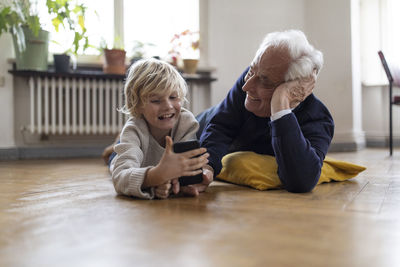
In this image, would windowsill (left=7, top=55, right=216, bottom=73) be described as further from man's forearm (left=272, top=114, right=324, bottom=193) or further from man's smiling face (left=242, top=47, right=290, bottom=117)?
man's forearm (left=272, top=114, right=324, bottom=193)

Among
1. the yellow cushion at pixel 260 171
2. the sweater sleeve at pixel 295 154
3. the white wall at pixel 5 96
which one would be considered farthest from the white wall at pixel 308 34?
the sweater sleeve at pixel 295 154

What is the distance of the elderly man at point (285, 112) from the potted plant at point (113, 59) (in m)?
2.15

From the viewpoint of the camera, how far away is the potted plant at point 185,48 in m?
3.77

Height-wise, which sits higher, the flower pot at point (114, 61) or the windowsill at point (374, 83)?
the flower pot at point (114, 61)

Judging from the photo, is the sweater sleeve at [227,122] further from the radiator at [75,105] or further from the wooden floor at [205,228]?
the radiator at [75,105]

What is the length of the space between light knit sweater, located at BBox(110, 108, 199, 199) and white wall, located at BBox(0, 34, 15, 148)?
7.85ft

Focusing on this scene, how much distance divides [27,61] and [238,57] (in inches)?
78.4

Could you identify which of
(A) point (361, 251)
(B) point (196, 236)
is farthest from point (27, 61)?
(A) point (361, 251)

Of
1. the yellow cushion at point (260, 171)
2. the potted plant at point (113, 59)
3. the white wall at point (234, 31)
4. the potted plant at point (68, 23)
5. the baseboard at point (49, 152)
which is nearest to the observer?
the yellow cushion at point (260, 171)

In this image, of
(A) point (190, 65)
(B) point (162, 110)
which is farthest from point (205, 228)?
(A) point (190, 65)

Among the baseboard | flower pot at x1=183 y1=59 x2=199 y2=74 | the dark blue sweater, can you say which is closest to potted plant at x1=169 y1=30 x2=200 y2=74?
flower pot at x1=183 y1=59 x2=199 y2=74

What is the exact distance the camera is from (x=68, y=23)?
3131 mm

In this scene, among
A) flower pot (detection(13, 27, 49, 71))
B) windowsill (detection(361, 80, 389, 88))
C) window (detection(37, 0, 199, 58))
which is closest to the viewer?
flower pot (detection(13, 27, 49, 71))

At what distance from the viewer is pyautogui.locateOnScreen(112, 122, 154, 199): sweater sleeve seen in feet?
4.12
